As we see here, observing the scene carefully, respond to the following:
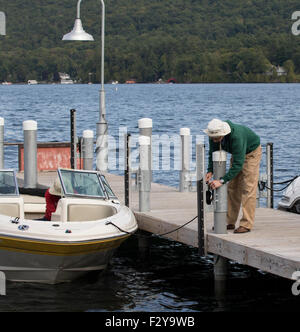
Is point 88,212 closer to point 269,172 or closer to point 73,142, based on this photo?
point 269,172

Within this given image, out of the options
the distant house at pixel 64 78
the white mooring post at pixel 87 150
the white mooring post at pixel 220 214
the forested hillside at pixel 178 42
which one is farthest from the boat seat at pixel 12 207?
the distant house at pixel 64 78

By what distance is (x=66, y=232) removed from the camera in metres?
11.8

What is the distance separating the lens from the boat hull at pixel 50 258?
11836 mm

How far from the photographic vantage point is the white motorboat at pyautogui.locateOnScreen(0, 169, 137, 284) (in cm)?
1176

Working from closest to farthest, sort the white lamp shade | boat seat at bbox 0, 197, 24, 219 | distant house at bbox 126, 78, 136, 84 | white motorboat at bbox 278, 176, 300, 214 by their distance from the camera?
boat seat at bbox 0, 197, 24, 219 < white motorboat at bbox 278, 176, 300, 214 < the white lamp shade < distant house at bbox 126, 78, 136, 84

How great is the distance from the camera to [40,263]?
12.1 metres

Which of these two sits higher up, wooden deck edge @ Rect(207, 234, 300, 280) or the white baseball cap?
the white baseball cap

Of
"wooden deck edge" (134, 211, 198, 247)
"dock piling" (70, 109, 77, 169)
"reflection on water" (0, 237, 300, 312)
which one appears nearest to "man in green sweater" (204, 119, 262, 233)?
"wooden deck edge" (134, 211, 198, 247)

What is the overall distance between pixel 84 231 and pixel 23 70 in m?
162

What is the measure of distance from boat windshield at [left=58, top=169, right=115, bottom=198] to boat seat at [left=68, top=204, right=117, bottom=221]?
210 millimetres

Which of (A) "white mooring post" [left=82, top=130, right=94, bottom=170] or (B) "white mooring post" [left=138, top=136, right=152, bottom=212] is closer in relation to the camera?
(B) "white mooring post" [left=138, top=136, right=152, bottom=212]

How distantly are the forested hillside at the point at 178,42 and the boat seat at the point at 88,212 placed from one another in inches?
5328

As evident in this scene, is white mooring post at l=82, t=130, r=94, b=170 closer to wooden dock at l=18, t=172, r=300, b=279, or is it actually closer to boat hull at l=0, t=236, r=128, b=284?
wooden dock at l=18, t=172, r=300, b=279

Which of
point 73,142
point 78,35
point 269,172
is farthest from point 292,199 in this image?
point 78,35
